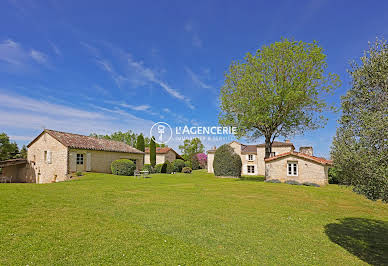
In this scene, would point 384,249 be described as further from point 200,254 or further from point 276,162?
point 276,162

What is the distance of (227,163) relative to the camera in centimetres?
2942

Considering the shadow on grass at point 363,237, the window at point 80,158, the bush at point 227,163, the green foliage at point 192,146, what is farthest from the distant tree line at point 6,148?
the shadow on grass at point 363,237

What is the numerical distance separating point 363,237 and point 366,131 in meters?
4.50

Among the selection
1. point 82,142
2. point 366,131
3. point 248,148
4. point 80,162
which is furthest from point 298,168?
point 82,142

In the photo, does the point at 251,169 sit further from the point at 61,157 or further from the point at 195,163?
the point at 61,157

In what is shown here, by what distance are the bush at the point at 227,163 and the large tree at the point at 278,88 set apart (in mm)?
5556

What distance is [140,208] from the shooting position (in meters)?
9.35

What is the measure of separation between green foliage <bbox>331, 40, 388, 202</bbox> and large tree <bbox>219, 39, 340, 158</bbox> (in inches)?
613

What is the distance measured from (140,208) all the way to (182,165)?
3464cm

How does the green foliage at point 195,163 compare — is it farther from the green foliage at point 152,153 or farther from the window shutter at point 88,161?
the window shutter at point 88,161

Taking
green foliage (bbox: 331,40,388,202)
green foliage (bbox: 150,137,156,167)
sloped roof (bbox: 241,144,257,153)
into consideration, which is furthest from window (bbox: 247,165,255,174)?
green foliage (bbox: 331,40,388,202)

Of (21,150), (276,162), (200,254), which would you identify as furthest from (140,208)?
(21,150)

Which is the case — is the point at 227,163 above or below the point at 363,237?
above

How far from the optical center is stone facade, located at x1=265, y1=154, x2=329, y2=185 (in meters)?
22.0
